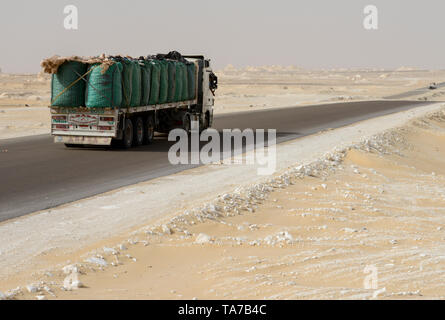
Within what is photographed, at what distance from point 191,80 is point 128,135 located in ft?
18.1

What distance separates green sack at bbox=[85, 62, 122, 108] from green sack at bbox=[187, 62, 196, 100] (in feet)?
19.2

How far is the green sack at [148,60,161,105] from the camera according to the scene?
2456 cm

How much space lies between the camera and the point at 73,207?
1306cm

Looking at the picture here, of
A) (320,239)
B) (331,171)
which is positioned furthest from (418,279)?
(331,171)

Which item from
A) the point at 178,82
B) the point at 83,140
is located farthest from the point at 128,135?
the point at 178,82

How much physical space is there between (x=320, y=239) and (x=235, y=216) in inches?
72.6

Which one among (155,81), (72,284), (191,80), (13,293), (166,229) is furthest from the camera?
(191,80)

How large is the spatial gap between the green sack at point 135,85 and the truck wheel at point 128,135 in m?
0.65

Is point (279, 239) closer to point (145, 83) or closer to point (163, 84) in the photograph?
point (145, 83)

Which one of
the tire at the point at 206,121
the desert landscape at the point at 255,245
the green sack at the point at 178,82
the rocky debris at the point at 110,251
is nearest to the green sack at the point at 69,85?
the green sack at the point at 178,82

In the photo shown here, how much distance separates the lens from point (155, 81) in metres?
24.7

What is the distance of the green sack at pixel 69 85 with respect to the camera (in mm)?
22172

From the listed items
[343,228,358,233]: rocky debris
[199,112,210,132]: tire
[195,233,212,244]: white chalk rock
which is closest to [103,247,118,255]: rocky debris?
[195,233,212,244]: white chalk rock
